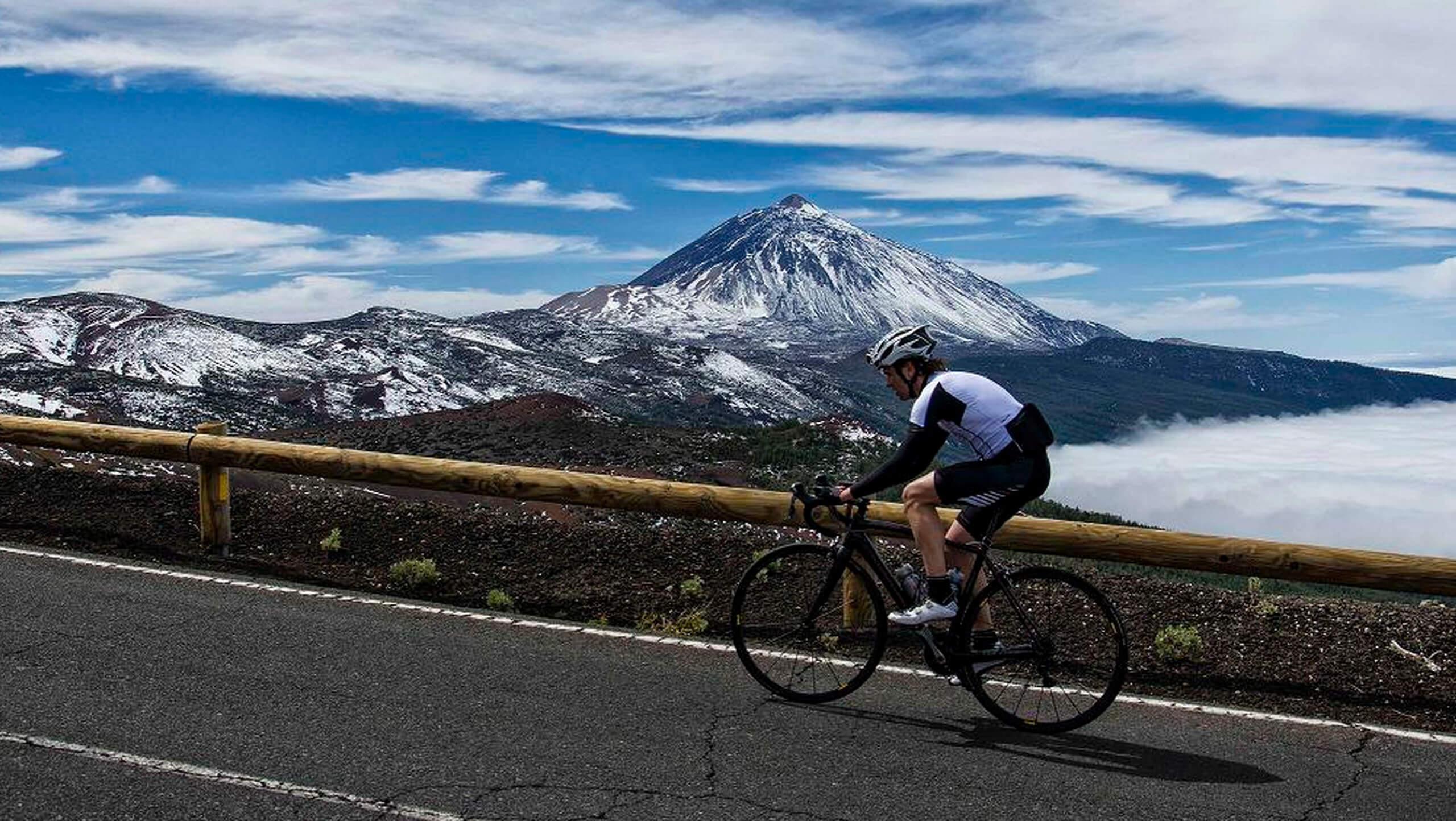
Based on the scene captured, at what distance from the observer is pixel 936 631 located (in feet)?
21.7

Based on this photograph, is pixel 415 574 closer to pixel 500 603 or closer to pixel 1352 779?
pixel 500 603

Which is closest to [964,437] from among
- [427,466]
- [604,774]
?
[604,774]

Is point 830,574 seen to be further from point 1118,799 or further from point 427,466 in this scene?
point 427,466

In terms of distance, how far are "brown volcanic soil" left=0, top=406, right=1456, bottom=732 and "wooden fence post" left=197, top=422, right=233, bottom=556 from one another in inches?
6.2

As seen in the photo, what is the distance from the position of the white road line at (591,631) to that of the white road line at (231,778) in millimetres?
3054

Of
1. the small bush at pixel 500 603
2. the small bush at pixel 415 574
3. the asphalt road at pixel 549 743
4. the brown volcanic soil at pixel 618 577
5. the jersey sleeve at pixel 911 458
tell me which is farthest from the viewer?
the small bush at pixel 415 574

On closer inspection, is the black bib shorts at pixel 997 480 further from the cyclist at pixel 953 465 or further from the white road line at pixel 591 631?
the white road line at pixel 591 631

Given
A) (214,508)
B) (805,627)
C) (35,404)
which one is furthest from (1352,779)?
(35,404)

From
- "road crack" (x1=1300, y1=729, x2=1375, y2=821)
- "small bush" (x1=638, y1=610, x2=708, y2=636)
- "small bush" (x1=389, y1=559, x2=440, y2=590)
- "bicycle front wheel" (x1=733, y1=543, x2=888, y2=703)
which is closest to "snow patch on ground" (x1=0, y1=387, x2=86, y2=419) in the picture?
"small bush" (x1=389, y1=559, x2=440, y2=590)

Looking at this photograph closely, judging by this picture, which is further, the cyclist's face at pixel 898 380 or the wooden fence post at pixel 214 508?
the wooden fence post at pixel 214 508

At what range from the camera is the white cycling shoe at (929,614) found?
6.29m

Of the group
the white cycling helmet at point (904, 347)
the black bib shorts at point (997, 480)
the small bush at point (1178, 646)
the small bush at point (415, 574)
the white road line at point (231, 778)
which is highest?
the white cycling helmet at point (904, 347)

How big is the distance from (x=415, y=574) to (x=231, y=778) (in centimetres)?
429

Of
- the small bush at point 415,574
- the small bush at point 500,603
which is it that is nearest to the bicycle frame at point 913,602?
the small bush at point 500,603
